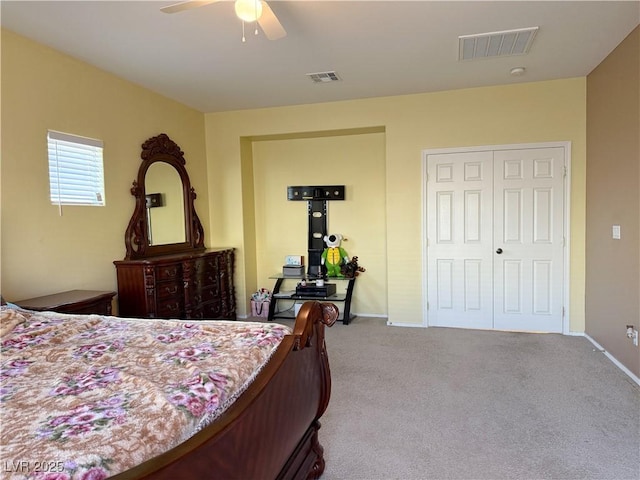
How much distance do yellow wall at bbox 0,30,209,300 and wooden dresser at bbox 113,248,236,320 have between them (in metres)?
0.20

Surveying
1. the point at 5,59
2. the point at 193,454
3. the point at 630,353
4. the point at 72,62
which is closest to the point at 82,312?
the point at 5,59

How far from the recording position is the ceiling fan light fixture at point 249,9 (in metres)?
2.11

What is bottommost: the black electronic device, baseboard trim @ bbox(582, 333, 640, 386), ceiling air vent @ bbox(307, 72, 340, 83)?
baseboard trim @ bbox(582, 333, 640, 386)

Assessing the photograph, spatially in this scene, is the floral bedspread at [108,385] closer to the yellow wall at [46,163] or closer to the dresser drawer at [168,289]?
the yellow wall at [46,163]

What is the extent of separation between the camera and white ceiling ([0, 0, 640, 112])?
8.45 ft

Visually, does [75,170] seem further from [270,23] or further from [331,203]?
[331,203]

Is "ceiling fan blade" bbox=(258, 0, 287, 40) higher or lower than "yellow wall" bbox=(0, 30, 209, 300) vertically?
higher

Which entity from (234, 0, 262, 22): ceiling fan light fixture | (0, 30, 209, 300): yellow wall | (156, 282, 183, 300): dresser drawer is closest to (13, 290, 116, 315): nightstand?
(0, 30, 209, 300): yellow wall

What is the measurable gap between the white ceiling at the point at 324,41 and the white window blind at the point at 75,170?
2.25ft

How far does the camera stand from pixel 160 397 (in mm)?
1174

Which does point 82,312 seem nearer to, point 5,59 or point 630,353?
point 5,59

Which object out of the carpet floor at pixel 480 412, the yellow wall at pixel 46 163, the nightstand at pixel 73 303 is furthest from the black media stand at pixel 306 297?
the nightstand at pixel 73 303

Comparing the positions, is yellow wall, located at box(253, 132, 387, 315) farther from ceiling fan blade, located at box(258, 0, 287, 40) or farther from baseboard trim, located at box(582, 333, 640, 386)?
ceiling fan blade, located at box(258, 0, 287, 40)

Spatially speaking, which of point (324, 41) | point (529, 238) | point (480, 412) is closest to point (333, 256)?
point (529, 238)
